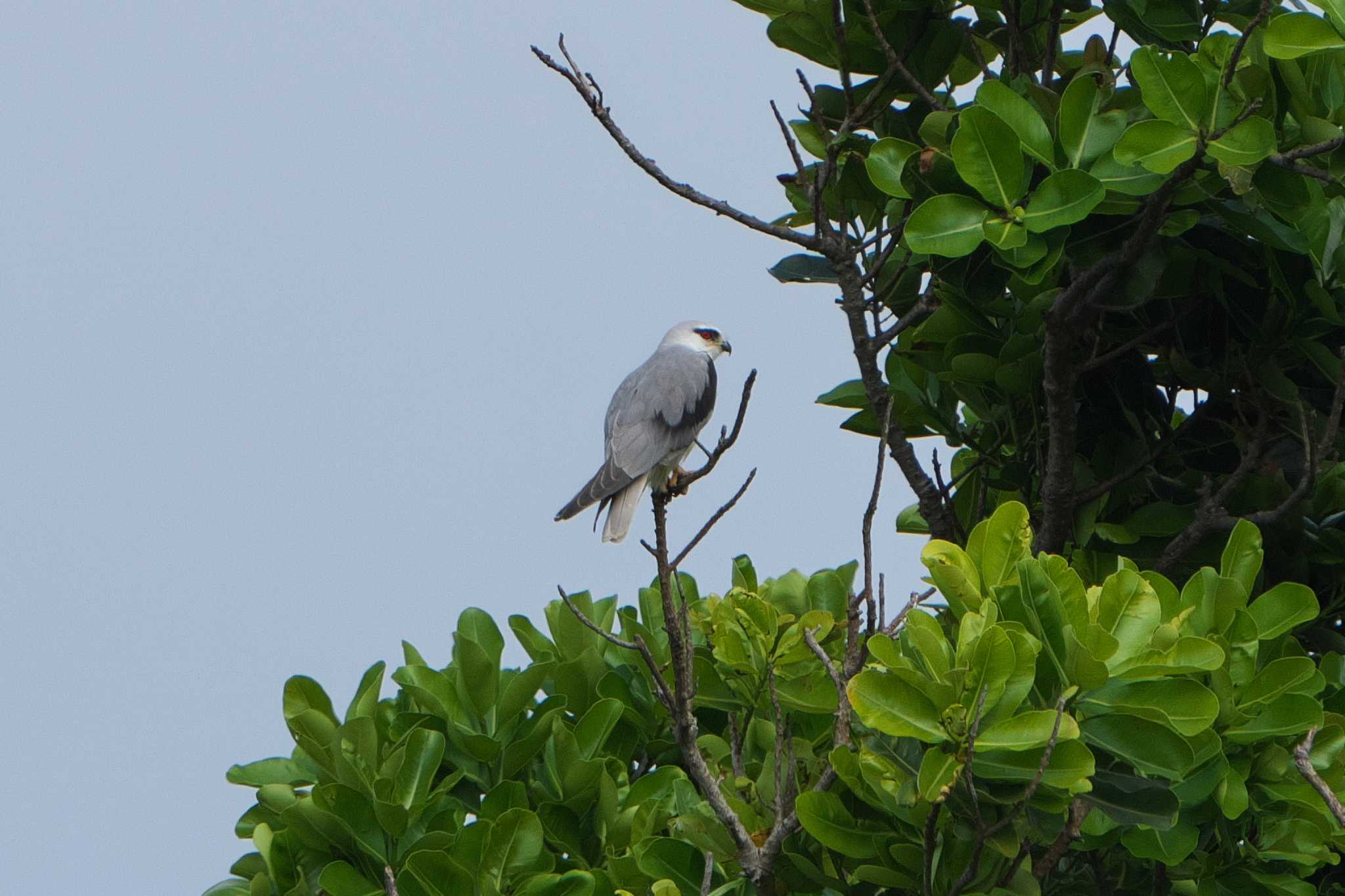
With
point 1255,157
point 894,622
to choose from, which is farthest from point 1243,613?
point 1255,157

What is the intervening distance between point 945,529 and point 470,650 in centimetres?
144

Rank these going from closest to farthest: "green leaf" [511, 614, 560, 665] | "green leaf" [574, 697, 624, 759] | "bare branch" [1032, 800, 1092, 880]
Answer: "bare branch" [1032, 800, 1092, 880], "green leaf" [574, 697, 624, 759], "green leaf" [511, 614, 560, 665]

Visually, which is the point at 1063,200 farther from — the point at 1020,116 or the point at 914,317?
the point at 914,317

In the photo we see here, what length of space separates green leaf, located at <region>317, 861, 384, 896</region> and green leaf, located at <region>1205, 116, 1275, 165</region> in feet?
7.83

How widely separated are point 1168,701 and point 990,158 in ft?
4.18

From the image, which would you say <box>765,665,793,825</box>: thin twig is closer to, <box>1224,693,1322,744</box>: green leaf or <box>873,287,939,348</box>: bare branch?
<box>1224,693,1322,744</box>: green leaf

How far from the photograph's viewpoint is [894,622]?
2.90m

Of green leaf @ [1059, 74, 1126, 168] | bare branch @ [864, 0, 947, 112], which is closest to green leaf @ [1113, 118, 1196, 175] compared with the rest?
green leaf @ [1059, 74, 1126, 168]

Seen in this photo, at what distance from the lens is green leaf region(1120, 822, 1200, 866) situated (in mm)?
2873

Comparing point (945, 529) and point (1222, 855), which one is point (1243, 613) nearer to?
point (1222, 855)

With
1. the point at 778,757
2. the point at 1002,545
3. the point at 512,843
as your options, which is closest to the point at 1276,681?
the point at 1002,545

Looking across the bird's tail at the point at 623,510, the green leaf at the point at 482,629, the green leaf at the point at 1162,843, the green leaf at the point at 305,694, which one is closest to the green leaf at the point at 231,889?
the green leaf at the point at 305,694

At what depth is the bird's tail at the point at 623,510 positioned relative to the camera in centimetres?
651

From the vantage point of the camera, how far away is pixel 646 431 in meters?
6.73
